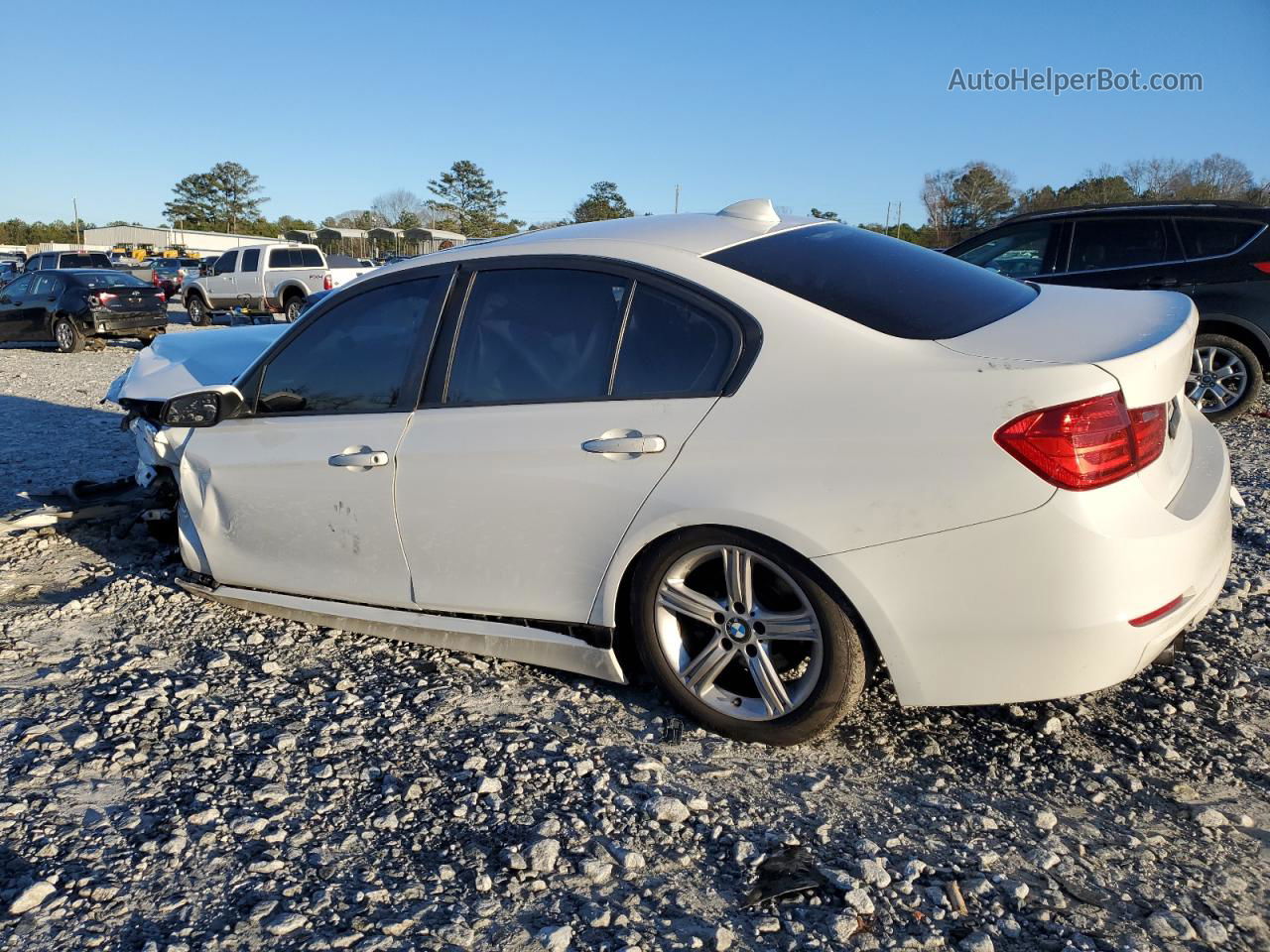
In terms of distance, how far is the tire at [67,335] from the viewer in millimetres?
16609

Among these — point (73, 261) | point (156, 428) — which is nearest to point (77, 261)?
point (73, 261)

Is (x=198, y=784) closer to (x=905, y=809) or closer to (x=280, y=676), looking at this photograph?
(x=280, y=676)

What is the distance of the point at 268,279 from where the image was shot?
21.9m

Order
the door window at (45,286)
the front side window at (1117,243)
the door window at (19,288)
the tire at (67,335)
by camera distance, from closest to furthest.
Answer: the front side window at (1117,243)
the tire at (67,335)
the door window at (45,286)
the door window at (19,288)

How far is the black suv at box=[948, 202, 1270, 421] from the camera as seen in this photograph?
7215 mm

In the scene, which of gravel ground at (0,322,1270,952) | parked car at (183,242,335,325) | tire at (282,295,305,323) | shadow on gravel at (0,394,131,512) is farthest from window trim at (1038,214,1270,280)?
tire at (282,295,305,323)

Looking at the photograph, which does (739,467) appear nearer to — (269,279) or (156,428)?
(156,428)

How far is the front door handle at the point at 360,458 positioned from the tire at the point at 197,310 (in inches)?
870

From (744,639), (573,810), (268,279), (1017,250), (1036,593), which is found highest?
(1017,250)

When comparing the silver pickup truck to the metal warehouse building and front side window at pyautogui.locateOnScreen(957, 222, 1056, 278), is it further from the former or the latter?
the metal warehouse building

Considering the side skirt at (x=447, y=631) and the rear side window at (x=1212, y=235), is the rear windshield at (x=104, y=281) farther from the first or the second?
the rear side window at (x=1212, y=235)

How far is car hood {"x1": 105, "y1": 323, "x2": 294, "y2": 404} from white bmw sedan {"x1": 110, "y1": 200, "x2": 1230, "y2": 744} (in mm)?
828

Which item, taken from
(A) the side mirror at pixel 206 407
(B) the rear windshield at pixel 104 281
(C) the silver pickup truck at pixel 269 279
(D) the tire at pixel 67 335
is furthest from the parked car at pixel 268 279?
(A) the side mirror at pixel 206 407

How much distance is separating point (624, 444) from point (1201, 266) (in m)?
6.62
